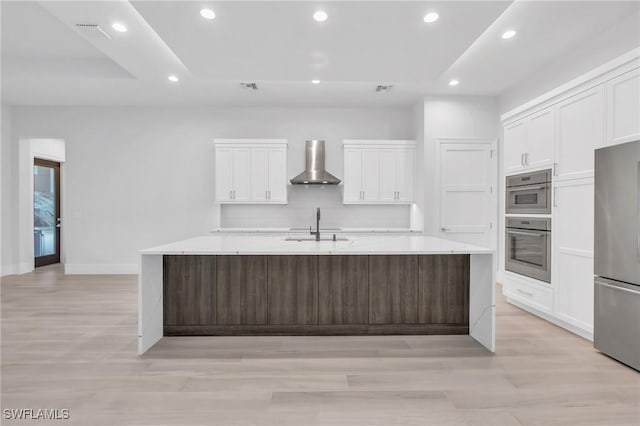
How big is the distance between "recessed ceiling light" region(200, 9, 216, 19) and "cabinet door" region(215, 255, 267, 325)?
1974 mm

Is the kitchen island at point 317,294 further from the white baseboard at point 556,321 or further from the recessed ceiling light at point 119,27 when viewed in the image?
the recessed ceiling light at point 119,27

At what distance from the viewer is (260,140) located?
19.6ft

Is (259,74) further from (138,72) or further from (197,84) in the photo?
(138,72)

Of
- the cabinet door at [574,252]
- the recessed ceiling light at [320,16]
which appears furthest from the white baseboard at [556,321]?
the recessed ceiling light at [320,16]

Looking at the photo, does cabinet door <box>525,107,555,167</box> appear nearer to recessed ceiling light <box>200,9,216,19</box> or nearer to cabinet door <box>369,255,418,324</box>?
cabinet door <box>369,255,418,324</box>

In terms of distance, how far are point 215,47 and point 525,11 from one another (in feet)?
9.39

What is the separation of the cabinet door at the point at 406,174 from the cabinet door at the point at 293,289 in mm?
3273

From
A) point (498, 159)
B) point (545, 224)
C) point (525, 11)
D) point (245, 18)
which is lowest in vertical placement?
point (545, 224)

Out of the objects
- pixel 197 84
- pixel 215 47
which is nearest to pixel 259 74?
pixel 215 47

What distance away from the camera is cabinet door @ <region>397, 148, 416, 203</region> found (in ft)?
19.9

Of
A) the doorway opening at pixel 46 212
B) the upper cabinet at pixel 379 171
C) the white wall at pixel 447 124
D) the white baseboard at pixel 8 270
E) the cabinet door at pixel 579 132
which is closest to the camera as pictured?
the cabinet door at pixel 579 132

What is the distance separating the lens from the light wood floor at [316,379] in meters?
1.98

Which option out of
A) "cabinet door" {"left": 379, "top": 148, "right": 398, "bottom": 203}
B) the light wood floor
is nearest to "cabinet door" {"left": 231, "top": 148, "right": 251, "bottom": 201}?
"cabinet door" {"left": 379, "top": 148, "right": 398, "bottom": 203}

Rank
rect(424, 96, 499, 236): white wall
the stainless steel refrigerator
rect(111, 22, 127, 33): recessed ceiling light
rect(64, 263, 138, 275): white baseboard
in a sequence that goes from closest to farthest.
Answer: the stainless steel refrigerator, rect(111, 22, 127, 33): recessed ceiling light, rect(424, 96, 499, 236): white wall, rect(64, 263, 138, 275): white baseboard
